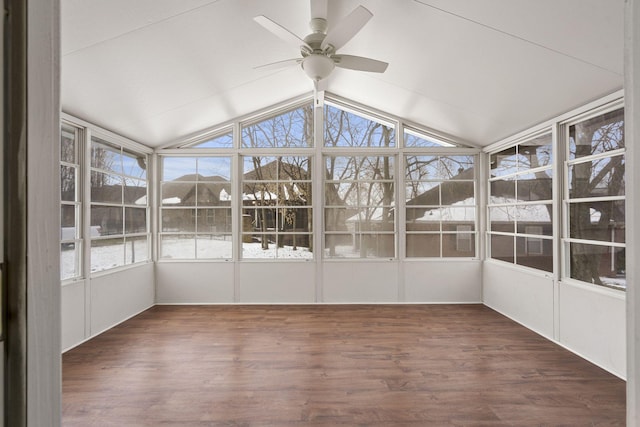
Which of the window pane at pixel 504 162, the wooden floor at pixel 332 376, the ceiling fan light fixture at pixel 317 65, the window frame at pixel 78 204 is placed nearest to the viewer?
the wooden floor at pixel 332 376

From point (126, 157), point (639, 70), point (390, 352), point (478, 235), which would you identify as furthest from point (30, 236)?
point (478, 235)

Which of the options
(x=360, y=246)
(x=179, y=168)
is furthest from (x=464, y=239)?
(x=179, y=168)

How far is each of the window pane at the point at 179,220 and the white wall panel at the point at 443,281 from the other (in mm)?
3219

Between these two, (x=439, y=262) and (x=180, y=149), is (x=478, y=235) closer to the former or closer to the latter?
(x=439, y=262)

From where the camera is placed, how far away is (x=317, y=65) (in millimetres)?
2898

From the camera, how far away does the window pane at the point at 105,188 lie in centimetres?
404

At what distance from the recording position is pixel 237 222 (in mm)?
5277

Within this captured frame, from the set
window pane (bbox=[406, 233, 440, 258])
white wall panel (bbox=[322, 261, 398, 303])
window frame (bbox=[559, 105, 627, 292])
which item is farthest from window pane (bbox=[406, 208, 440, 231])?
window frame (bbox=[559, 105, 627, 292])

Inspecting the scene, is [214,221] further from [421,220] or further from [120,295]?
[421,220]

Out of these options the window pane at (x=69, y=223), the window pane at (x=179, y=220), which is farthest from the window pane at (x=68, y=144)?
the window pane at (x=179, y=220)

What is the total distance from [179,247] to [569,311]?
4.91 m

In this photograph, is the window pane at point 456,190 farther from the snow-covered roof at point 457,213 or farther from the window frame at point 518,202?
the window frame at point 518,202

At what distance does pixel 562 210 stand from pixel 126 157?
5235mm

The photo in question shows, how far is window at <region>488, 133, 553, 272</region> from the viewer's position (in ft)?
13.0
